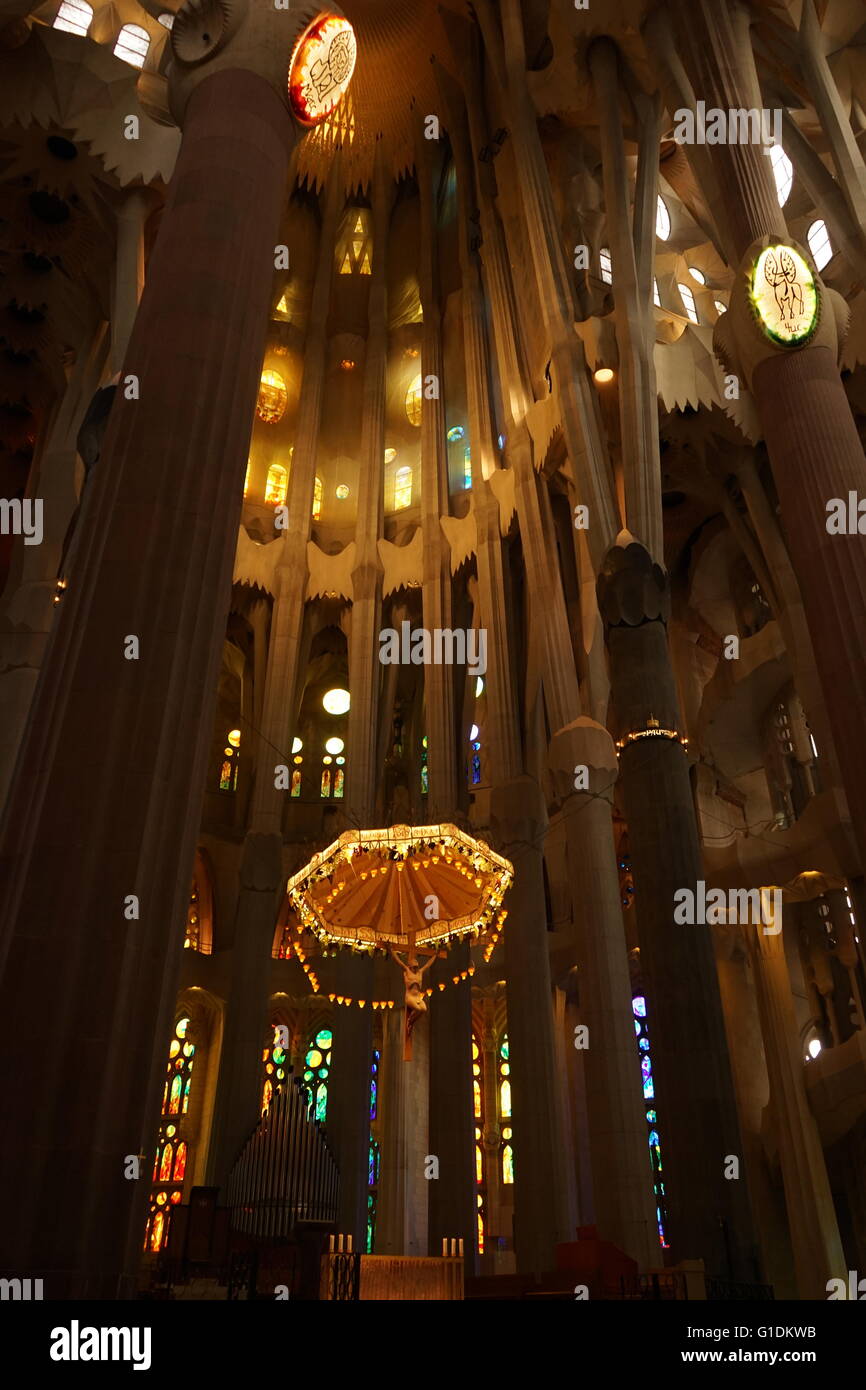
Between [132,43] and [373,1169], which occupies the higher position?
[132,43]

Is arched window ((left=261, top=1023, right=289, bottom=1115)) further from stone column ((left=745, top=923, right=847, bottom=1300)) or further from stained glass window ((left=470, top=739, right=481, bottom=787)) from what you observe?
stone column ((left=745, top=923, right=847, bottom=1300))

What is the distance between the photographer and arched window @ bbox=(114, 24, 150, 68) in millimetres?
17734

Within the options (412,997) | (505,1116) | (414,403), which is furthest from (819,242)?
(505,1116)

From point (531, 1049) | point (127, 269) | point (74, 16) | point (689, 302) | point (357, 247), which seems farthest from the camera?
point (357, 247)

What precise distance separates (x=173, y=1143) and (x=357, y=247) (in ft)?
70.7

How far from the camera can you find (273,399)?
2289cm

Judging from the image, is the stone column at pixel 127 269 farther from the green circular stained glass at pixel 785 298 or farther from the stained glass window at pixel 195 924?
the stained glass window at pixel 195 924

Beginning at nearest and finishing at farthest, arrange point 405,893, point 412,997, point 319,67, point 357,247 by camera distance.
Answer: point 319,67, point 412,997, point 405,893, point 357,247

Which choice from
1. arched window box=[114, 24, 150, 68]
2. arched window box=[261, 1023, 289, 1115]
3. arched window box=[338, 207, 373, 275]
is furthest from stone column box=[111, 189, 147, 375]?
arched window box=[261, 1023, 289, 1115]

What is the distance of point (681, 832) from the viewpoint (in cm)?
1078

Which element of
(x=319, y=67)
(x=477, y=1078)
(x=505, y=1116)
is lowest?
(x=505, y=1116)

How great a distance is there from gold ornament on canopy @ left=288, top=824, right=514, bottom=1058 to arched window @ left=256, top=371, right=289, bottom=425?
43.3 feet

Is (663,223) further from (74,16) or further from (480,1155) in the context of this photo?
(480,1155)

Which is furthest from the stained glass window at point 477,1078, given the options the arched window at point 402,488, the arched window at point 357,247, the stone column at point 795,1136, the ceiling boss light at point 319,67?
the arched window at point 357,247
